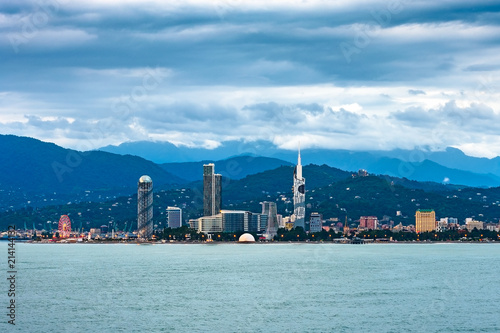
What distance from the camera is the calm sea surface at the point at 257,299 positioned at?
73062 mm

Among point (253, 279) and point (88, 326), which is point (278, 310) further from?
point (253, 279)

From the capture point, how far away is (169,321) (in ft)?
247

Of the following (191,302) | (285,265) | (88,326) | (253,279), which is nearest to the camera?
(88,326)

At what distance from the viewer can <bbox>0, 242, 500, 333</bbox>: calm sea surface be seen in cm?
7306

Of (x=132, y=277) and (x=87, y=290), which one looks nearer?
(x=87, y=290)

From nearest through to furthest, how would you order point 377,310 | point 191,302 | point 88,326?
point 88,326
point 377,310
point 191,302

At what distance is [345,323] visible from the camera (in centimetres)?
7369

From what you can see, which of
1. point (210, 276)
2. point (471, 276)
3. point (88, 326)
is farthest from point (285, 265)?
point (88, 326)

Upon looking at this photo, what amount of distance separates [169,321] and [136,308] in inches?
371

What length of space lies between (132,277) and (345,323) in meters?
54.5

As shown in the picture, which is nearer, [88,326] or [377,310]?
[88,326]

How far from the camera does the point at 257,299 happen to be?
90.9 m

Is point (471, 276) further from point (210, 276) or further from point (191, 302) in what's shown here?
point (191, 302)

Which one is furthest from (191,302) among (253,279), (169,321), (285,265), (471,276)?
(285,265)
